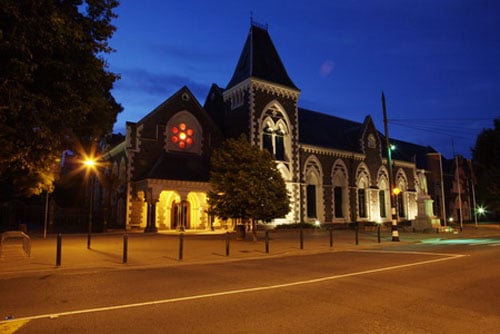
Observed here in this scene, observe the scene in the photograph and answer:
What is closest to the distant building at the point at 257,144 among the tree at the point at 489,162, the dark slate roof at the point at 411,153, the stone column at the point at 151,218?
the stone column at the point at 151,218

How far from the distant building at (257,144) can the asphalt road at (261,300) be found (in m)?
18.4

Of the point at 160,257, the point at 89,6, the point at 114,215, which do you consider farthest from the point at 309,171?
the point at 89,6

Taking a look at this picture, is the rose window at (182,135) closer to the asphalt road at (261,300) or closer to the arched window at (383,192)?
the asphalt road at (261,300)

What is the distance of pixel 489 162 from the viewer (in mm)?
45906

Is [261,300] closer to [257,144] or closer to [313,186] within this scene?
[257,144]

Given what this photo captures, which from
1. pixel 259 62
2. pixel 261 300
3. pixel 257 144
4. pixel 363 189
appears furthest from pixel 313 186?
pixel 261 300

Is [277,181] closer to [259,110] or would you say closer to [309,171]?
[259,110]

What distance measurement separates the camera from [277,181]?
2125 centimetres

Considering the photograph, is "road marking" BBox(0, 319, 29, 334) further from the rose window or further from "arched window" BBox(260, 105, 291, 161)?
"arched window" BBox(260, 105, 291, 161)

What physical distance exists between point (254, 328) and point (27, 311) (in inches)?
160

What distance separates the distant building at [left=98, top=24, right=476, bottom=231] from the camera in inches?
1166

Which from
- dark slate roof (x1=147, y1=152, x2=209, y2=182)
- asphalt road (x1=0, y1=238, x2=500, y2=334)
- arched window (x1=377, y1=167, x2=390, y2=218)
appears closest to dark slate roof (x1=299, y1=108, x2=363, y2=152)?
arched window (x1=377, y1=167, x2=390, y2=218)

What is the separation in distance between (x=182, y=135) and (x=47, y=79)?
21.2 m

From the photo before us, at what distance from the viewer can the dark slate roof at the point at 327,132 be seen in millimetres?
39844
